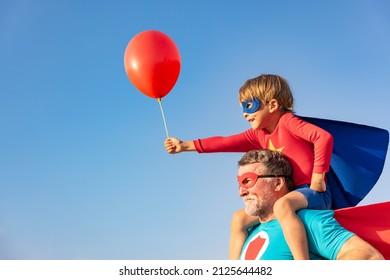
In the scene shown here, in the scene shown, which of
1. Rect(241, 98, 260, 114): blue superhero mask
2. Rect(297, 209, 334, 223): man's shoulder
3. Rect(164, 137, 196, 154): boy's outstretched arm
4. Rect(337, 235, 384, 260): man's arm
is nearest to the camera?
Rect(337, 235, 384, 260): man's arm

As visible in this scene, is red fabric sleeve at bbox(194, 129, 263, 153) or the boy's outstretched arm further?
the boy's outstretched arm

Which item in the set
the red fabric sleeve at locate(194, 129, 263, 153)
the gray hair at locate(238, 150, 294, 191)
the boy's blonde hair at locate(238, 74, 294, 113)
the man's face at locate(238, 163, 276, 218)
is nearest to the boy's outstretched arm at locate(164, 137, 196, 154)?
the red fabric sleeve at locate(194, 129, 263, 153)

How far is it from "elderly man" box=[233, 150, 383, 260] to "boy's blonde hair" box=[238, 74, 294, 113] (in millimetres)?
576

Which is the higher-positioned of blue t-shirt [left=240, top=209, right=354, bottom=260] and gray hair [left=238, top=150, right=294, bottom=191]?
gray hair [left=238, top=150, right=294, bottom=191]

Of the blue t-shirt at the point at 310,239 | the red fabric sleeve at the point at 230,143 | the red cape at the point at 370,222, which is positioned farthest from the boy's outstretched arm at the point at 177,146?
the red cape at the point at 370,222

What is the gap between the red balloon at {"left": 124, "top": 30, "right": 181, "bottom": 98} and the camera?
5.31m

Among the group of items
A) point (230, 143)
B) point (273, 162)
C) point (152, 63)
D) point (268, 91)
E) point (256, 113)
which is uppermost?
point (152, 63)

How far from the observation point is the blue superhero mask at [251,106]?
4.65m

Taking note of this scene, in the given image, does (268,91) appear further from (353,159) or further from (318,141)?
(353,159)

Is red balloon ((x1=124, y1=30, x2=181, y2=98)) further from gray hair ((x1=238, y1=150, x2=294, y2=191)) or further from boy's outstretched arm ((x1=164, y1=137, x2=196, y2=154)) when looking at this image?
gray hair ((x1=238, y1=150, x2=294, y2=191))

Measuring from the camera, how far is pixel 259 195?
4195mm

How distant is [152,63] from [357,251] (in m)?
2.69

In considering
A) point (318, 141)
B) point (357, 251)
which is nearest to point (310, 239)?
point (357, 251)
